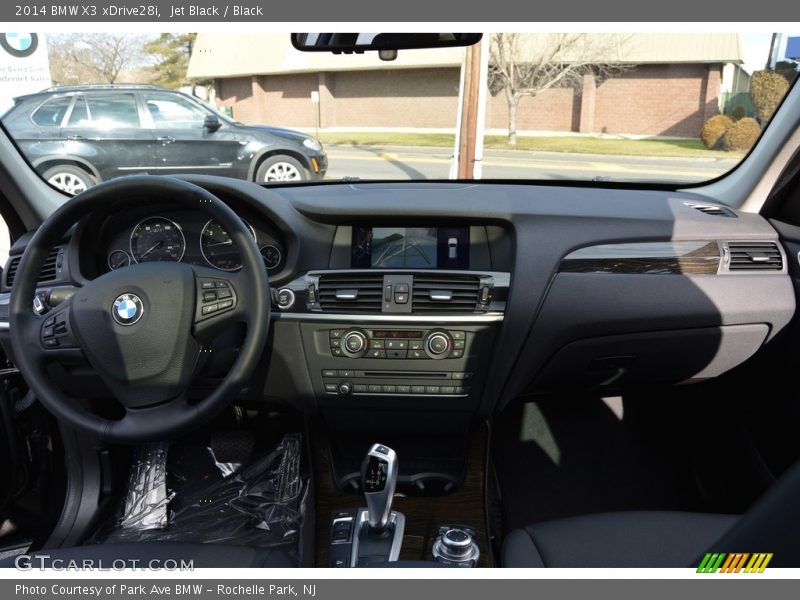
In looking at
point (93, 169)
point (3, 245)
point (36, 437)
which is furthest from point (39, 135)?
point (36, 437)

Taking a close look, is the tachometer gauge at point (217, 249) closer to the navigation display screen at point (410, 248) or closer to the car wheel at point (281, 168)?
the navigation display screen at point (410, 248)

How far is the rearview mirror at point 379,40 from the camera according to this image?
6.77 feet

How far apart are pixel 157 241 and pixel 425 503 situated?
1.36 m

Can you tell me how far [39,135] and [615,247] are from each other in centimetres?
253

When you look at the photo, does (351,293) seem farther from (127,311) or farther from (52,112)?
(52,112)

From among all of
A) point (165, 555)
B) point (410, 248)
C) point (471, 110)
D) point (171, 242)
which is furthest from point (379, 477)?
point (471, 110)

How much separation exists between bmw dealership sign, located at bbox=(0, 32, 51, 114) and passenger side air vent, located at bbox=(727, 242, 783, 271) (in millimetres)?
2621

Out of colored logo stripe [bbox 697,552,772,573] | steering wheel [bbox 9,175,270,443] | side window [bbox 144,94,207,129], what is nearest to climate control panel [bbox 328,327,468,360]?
steering wheel [bbox 9,175,270,443]

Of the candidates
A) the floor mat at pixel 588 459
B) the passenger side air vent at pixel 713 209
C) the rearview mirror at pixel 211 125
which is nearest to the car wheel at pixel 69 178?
the rearview mirror at pixel 211 125

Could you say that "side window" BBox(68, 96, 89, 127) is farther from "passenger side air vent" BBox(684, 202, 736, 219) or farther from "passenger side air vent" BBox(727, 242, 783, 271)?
"passenger side air vent" BBox(727, 242, 783, 271)

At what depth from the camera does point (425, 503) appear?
2480mm

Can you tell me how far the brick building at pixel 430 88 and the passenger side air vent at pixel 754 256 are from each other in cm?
72

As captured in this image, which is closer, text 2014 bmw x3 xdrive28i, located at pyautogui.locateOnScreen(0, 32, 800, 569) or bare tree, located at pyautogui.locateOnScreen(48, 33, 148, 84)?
text 2014 bmw x3 xdrive28i, located at pyautogui.locateOnScreen(0, 32, 800, 569)

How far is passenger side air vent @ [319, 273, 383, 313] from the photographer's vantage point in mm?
2125
